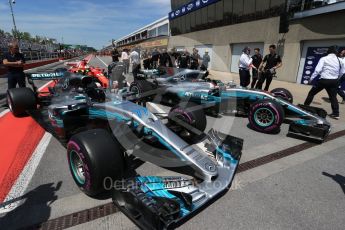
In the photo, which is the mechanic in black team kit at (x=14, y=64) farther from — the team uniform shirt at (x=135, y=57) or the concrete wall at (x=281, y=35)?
the concrete wall at (x=281, y=35)

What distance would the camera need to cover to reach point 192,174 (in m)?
3.02

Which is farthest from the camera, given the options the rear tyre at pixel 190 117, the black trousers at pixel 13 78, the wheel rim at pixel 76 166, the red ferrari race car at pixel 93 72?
the red ferrari race car at pixel 93 72

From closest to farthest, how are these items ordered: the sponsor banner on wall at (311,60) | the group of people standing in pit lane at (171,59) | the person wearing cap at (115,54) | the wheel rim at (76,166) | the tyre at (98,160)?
the tyre at (98,160) → the wheel rim at (76,166) → the group of people standing in pit lane at (171,59) → the sponsor banner on wall at (311,60) → the person wearing cap at (115,54)

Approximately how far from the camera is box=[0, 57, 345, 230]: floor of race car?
89.4 inches

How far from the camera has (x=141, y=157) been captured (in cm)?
326

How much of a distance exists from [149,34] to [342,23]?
Result: 2152 inches

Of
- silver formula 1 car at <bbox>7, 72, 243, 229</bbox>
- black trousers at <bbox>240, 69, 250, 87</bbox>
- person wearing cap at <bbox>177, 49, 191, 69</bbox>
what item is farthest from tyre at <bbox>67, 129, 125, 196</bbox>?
person wearing cap at <bbox>177, 49, 191, 69</bbox>

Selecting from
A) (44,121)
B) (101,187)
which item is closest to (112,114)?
(101,187)

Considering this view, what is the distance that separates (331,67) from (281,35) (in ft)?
30.2

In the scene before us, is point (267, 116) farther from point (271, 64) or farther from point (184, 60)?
point (184, 60)

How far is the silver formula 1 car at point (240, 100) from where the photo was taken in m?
4.41

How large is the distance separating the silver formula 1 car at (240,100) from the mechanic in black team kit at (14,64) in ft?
9.73

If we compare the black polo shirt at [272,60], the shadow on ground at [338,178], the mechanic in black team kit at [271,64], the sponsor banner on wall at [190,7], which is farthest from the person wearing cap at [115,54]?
the sponsor banner on wall at [190,7]

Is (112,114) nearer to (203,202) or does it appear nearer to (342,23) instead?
(203,202)
